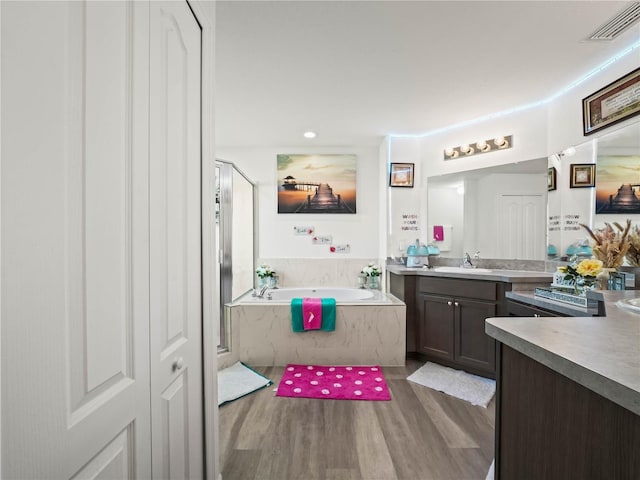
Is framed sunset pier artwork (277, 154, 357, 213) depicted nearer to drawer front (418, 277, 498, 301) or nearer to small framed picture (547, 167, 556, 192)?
drawer front (418, 277, 498, 301)

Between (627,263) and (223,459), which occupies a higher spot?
(627,263)

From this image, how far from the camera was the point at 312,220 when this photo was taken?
12.7ft

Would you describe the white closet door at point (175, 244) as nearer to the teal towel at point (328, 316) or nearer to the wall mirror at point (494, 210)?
the teal towel at point (328, 316)

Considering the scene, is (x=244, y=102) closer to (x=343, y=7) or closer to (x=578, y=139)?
(x=343, y=7)

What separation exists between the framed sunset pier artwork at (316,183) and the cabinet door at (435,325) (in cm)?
154

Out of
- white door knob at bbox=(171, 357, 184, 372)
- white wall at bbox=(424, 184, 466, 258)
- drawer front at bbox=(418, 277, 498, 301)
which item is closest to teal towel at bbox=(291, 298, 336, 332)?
drawer front at bbox=(418, 277, 498, 301)

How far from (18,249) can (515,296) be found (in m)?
2.50

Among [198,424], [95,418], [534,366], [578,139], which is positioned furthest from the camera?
[578,139]

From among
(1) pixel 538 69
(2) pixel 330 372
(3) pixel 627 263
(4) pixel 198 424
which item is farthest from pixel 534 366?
(1) pixel 538 69

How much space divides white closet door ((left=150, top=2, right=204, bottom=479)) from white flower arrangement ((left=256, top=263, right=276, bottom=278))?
248 centimetres

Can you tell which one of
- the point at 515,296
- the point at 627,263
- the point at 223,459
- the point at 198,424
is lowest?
the point at 223,459

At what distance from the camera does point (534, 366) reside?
84 centimetres

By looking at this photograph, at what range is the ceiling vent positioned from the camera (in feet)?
5.24

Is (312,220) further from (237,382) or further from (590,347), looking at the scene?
(590,347)
